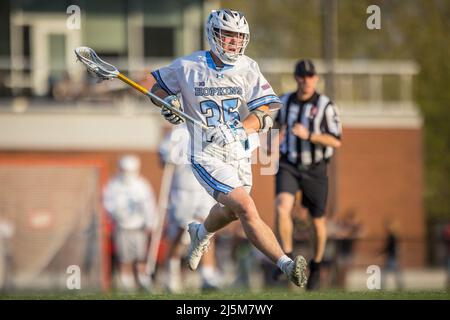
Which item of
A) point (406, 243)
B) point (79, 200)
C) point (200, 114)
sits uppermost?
point (200, 114)

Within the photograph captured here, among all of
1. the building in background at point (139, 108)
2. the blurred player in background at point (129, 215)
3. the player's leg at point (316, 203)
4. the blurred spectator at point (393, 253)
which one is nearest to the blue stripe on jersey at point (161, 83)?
the player's leg at point (316, 203)

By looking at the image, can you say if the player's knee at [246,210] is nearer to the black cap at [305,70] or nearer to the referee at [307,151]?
the referee at [307,151]

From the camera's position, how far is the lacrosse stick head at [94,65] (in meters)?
9.57

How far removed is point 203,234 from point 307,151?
182cm

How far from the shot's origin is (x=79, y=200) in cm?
1855

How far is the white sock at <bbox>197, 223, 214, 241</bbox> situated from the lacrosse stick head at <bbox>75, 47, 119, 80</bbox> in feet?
4.56

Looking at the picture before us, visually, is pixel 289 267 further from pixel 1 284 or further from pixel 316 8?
pixel 316 8

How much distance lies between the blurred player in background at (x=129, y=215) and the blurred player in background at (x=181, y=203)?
1068 mm

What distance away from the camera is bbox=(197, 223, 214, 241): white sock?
9617mm

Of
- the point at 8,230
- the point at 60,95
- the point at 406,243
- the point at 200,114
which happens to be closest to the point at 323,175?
the point at 200,114

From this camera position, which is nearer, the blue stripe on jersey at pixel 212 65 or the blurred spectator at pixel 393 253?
the blue stripe on jersey at pixel 212 65

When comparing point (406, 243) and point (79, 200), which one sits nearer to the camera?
point (79, 200)

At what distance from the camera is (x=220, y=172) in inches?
358

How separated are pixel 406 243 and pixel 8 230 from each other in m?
12.2
